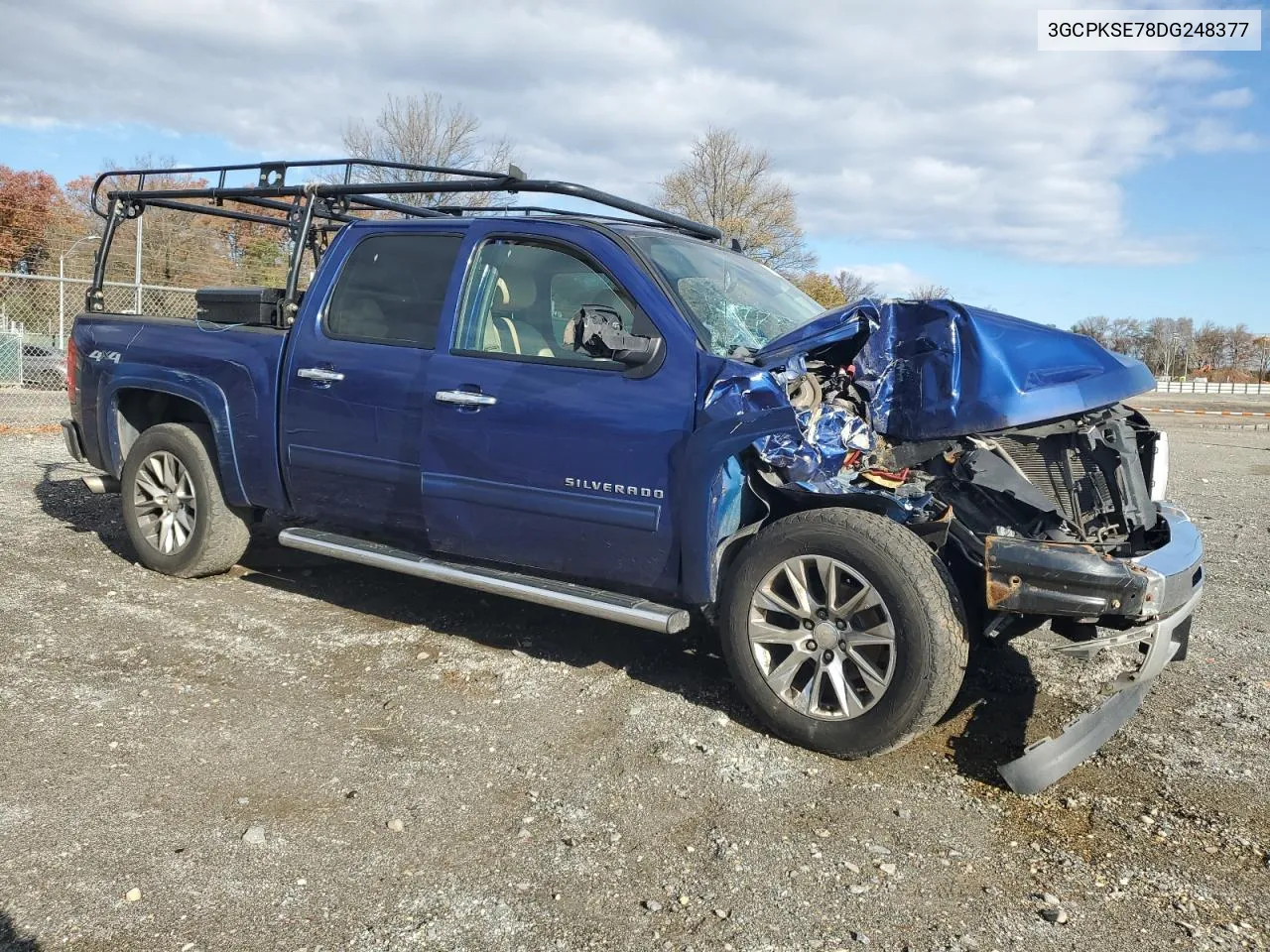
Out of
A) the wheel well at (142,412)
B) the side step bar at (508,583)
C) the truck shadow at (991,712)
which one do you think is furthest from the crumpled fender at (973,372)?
the wheel well at (142,412)

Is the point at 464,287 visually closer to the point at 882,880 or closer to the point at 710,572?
the point at 710,572

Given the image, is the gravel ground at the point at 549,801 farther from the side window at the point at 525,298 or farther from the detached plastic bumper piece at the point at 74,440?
the side window at the point at 525,298

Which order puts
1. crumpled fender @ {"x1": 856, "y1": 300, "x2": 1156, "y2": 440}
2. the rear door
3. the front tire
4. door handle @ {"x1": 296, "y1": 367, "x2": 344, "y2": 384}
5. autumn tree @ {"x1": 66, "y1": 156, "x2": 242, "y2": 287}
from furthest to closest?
autumn tree @ {"x1": 66, "y1": 156, "x2": 242, "y2": 287}, door handle @ {"x1": 296, "y1": 367, "x2": 344, "y2": 384}, the rear door, crumpled fender @ {"x1": 856, "y1": 300, "x2": 1156, "y2": 440}, the front tire

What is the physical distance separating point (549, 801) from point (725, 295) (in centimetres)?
238

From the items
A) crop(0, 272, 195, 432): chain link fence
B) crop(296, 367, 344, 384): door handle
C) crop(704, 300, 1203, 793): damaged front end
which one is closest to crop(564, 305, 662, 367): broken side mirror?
crop(704, 300, 1203, 793): damaged front end

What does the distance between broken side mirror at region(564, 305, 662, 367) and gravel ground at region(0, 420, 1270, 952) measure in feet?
4.77

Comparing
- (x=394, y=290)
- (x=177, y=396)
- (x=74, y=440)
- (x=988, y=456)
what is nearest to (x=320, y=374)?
(x=394, y=290)

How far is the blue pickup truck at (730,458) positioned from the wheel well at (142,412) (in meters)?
0.99

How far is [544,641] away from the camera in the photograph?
16.3 ft

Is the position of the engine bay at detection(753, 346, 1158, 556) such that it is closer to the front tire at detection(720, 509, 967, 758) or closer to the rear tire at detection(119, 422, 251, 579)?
the front tire at detection(720, 509, 967, 758)

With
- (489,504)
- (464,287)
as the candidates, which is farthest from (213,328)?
(489,504)

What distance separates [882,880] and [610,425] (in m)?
1.96

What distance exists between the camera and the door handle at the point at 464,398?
14.2 feet

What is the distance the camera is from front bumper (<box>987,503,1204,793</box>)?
3.32 m
